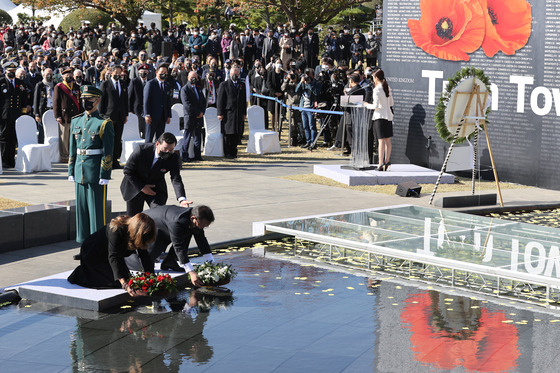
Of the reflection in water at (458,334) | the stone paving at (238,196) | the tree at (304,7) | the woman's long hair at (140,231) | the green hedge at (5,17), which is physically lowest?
the reflection in water at (458,334)

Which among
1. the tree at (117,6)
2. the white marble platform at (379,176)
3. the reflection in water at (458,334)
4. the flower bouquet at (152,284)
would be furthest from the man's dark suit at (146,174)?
the tree at (117,6)

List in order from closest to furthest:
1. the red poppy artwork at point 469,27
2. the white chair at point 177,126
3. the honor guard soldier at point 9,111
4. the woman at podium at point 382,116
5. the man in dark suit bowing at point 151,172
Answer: the man in dark suit bowing at point 151,172, the red poppy artwork at point 469,27, the woman at podium at point 382,116, the honor guard soldier at point 9,111, the white chair at point 177,126

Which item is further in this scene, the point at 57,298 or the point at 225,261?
the point at 225,261

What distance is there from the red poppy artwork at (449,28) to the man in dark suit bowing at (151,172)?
9.29 m

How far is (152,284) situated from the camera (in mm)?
8758

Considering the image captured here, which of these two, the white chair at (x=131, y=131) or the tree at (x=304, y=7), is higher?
the tree at (x=304, y=7)

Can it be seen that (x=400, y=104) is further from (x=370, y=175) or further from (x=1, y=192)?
(x=1, y=192)

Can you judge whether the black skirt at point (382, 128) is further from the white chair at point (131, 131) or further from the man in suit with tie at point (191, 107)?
the white chair at point (131, 131)

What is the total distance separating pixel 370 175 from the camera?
17188 mm

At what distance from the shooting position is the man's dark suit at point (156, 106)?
1844 cm

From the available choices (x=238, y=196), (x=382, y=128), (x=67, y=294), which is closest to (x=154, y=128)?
(x=238, y=196)

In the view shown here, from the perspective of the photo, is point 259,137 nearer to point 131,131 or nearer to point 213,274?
point 131,131

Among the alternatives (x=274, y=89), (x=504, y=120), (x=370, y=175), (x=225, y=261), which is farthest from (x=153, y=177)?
(x=274, y=89)

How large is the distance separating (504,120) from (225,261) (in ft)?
28.6
